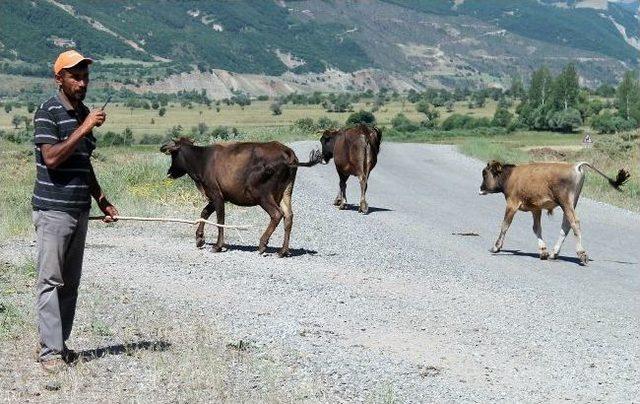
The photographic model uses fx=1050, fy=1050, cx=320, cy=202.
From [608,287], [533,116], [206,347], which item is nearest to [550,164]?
[608,287]

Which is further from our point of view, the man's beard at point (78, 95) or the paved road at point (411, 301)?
the paved road at point (411, 301)

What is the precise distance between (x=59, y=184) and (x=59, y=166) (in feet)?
0.52

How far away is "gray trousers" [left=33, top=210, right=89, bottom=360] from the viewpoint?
29.0ft

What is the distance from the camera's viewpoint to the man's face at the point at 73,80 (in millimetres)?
8859

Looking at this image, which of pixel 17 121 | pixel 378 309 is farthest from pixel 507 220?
pixel 17 121

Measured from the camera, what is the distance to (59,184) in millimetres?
8820

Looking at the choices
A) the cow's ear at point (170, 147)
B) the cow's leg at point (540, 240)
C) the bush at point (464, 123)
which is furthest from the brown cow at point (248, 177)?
the bush at point (464, 123)

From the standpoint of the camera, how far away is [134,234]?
18750mm

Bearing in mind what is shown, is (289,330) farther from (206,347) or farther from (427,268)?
(427,268)

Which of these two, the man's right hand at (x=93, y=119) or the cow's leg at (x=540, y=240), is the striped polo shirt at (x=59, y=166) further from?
the cow's leg at (x=540, y=240)

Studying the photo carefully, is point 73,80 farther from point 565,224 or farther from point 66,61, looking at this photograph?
point 565,224

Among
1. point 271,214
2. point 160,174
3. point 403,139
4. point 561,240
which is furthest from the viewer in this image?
point 403,139

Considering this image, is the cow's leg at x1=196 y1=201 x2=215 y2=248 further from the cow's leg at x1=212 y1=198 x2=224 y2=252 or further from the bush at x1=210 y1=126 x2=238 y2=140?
the bush at x1=210 y1=126 x2=238 y2=140

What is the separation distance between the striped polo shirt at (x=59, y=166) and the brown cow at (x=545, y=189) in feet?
33.6
